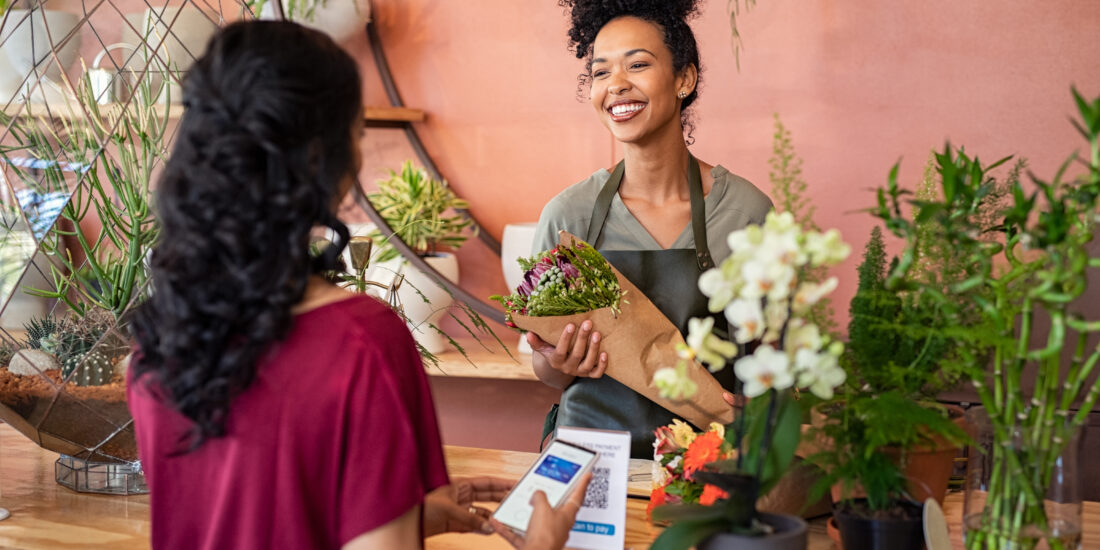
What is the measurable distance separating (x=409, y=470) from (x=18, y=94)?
1.18 metres

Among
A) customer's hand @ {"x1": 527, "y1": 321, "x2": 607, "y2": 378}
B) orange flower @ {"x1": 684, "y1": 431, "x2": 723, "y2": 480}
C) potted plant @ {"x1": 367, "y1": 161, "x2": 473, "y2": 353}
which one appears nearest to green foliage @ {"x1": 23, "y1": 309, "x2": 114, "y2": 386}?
customer's hand @ {"x1": 527, "y1": 321, "x2": 607, "y2": 378}

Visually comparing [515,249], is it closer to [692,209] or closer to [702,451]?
[692,209]

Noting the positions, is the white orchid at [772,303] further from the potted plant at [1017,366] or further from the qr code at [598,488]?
the qr code at [598,488]

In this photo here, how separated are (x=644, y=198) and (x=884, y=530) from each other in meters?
1.08

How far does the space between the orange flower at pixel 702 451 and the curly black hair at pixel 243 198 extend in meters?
0.65

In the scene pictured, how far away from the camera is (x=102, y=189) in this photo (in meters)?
1.72

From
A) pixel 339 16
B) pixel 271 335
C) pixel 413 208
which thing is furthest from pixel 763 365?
pixel 339 16

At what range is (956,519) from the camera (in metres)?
1.56

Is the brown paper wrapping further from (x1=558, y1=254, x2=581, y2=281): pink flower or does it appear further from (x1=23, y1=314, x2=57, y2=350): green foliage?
(x1=23, y1=314, x2=57, y2=350): green foliage

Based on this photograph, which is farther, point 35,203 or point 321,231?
point 35,203

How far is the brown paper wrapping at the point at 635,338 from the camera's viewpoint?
6.09 ft

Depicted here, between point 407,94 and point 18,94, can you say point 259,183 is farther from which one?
point 407,94

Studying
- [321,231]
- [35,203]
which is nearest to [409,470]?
[321,231]

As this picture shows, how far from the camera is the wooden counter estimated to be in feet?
5.05
